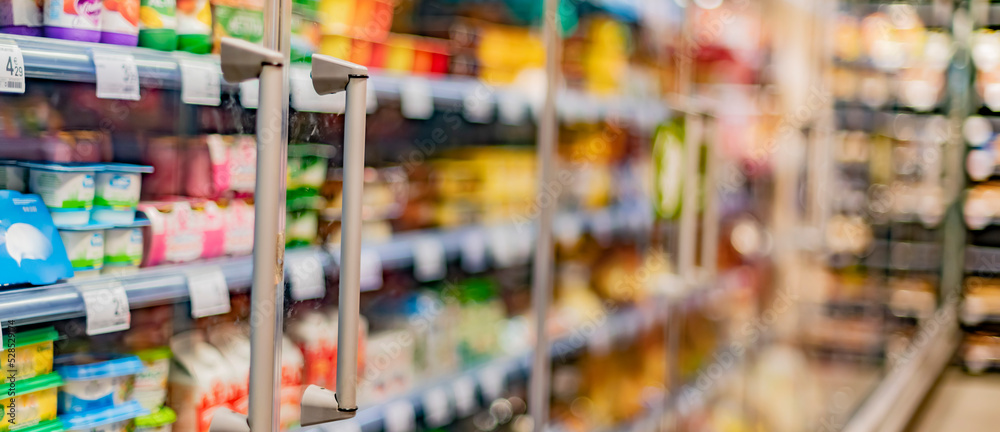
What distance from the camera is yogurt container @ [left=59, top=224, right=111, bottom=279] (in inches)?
45.1

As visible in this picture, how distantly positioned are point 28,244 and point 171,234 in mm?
215

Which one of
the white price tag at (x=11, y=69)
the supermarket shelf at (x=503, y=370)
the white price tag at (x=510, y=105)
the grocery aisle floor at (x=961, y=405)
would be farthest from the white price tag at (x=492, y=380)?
the grocery aisle floor at (x=961, y=405)

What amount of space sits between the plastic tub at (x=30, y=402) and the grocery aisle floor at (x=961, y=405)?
4.33m

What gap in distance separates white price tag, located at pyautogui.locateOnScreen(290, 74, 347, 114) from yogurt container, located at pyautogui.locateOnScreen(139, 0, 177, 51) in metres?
0.26

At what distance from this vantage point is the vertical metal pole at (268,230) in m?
0.98

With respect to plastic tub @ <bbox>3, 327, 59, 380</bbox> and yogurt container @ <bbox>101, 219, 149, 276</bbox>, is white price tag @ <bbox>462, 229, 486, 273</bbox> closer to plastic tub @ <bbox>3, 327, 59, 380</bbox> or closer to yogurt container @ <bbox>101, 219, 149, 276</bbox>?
yogurt container @ <bbox>101, 219, 149, 276</bbox>

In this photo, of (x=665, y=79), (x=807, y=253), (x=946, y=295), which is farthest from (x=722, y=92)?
(x=946, y=295)

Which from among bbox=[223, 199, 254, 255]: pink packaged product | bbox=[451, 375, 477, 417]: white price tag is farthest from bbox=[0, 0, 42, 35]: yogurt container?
bbox=[451, 375, 477, 417]: white price tag

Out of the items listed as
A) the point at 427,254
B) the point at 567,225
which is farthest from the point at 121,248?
the point at 567,225

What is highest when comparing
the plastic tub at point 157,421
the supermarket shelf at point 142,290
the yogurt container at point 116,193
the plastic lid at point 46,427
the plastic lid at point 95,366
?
the yogurt container at point 116,193

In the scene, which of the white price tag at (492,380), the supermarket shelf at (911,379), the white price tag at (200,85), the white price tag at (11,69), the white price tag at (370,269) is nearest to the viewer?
the white price tag at (11,69)

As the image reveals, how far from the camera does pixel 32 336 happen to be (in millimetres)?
1092

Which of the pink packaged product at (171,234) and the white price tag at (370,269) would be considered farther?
the white price tag at (370,269)

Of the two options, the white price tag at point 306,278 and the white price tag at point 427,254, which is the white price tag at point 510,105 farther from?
the white price tag at point 306,278
